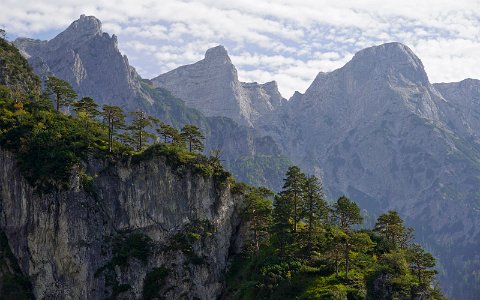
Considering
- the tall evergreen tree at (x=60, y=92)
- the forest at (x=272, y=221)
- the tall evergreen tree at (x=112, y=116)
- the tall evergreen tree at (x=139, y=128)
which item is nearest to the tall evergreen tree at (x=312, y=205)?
the forest at (x=272, y=221)

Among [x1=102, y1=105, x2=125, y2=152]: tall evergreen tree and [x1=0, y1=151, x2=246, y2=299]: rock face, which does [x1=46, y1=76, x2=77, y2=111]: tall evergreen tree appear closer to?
[x1=102, y1=105, x2=125, y2=152]: tall evergreen tree

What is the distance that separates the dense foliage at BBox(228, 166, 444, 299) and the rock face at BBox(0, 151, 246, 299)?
28.6ft

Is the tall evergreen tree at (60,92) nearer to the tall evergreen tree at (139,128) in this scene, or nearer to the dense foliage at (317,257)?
the tall evergreen tree at (139,128)

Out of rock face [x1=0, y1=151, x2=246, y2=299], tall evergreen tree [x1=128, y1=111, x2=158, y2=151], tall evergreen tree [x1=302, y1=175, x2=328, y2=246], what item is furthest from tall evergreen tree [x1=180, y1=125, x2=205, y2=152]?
tall evergreen tree [x1=302, y1=175, x2=328, y2=246]

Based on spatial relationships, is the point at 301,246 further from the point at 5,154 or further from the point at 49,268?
the point at 5,154

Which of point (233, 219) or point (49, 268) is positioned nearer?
point (49, 268)

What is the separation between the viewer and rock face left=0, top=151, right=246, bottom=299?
334 feet

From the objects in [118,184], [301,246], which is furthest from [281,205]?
[118,184]

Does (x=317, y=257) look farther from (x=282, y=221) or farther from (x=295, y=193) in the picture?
(x=295, y=193)

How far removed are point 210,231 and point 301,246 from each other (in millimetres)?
22892

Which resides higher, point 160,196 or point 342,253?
point 160,196

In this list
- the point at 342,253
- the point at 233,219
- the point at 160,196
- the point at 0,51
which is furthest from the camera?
the point at 0,51

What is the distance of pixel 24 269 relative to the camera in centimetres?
10150

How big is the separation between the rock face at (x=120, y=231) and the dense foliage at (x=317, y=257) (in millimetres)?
8708
